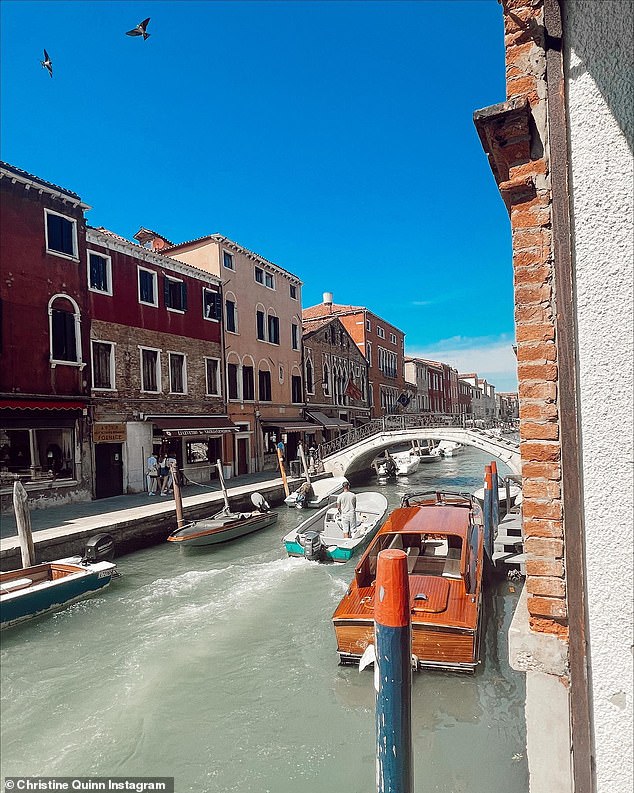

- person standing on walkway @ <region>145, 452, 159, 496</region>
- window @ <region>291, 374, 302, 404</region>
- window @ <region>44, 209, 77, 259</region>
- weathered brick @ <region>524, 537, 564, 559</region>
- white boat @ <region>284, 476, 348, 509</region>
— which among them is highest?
window @ <region>44, 209, 77, 259</region>

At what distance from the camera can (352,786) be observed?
437 cm

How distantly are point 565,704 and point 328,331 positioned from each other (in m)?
27.4

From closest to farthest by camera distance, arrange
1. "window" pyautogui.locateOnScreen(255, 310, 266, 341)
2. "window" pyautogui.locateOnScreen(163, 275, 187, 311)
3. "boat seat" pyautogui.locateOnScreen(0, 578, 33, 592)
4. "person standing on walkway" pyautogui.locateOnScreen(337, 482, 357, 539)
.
A: "boat seat" pyautogui.locateOnScreen(0, 578, 33, 592), "person standing on walkway" pyautogui.locateOnScreen(337, 482, 357, 539), "window" pyautogui.locateOnScreen(163, 275, 187, 311), "window" pyautogui.locateOnScreen(255, 310, 266, 341)

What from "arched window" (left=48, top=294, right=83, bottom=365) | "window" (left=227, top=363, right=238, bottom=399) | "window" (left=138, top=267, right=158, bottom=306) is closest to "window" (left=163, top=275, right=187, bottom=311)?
"window" (left=138, top=267, right=158, bottom=306)

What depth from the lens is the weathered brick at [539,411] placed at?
2.05 metres

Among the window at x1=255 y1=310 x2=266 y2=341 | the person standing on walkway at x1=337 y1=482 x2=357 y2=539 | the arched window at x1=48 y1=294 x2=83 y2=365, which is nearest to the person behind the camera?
the person standing on walkway at x1=337 y1=482 x2=357 y2=539

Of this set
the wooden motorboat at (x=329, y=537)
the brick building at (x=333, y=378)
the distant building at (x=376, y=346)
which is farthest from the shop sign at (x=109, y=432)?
the distant building at (x=376, y=346)

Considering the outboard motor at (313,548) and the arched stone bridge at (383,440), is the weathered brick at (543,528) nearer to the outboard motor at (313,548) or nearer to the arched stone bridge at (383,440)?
the outboard motor at (313,548)

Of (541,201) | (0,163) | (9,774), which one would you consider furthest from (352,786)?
(0,163)

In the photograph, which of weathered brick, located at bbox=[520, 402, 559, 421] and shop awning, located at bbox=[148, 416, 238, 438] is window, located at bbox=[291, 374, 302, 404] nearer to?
shop awning, located at bbox=[148, 416, 238, 438]

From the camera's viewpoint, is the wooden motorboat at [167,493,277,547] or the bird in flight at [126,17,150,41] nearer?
the bird in flight at [126,17,150,41]

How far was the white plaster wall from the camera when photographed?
5.71 ft

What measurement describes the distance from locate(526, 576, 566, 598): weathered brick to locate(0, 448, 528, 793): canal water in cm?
337

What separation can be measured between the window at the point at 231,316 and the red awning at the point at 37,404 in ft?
26.2
